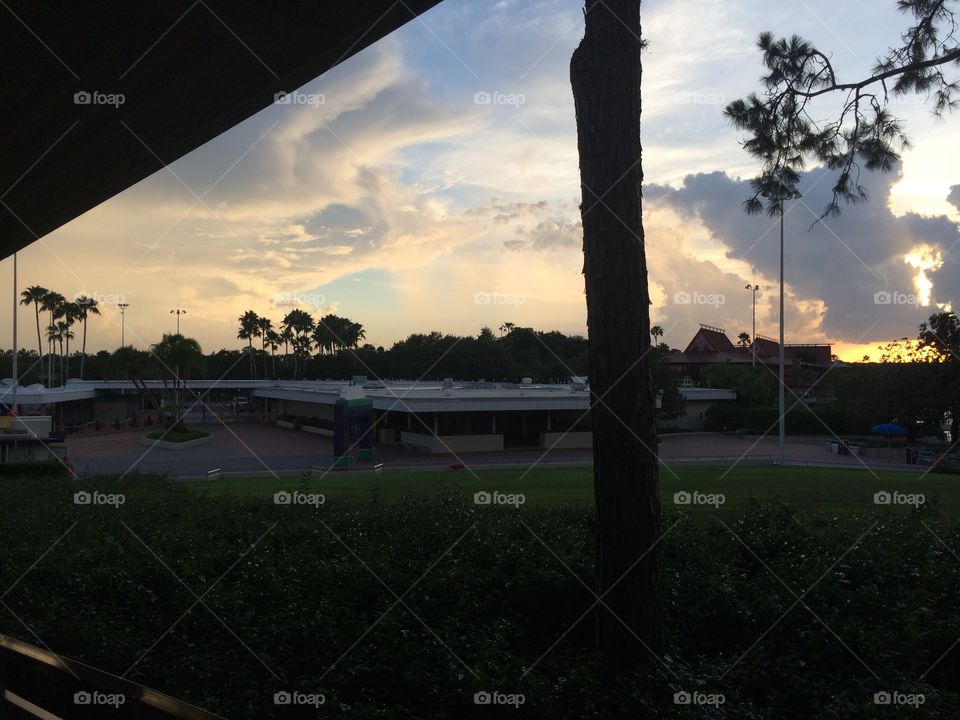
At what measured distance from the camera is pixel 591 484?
22.0 m

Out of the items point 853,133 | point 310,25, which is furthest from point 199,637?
point 853,133

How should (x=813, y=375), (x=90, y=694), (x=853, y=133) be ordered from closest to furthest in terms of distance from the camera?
(x=90, y=694) → (x=853, y=133) → (x=813, y=375)

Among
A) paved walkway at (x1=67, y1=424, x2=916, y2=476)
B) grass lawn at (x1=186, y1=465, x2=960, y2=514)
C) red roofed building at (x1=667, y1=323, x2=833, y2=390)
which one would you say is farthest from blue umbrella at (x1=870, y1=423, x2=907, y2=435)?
red roofed building at (x1=667, y1=323, x2=833, y2=390)

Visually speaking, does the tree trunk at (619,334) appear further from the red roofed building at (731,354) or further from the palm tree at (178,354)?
the red roofed building at (731,354)

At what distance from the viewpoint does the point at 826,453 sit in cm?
4197

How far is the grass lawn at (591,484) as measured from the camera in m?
17.3

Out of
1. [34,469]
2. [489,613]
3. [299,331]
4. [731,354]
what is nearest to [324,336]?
[299,331]

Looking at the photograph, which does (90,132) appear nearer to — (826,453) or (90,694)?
(90,694)

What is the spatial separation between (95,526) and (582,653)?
304 inches

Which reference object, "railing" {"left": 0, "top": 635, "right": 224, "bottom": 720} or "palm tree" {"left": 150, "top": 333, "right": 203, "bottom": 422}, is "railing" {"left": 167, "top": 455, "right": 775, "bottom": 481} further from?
"palm tree" {"left": 150, "top": 333, "right": 203, "bottom": 422}

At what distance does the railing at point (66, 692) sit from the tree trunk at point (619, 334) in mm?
2892

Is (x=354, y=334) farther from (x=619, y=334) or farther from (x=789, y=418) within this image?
(x=619, y=334)

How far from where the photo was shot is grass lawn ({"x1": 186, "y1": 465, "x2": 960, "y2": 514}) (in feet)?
56.7

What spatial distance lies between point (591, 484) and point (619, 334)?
1761 centimetres
